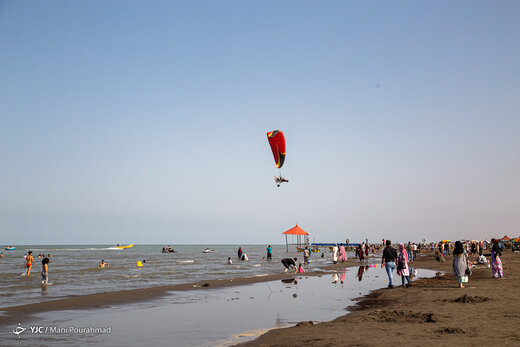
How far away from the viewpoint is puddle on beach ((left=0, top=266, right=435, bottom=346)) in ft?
32.6

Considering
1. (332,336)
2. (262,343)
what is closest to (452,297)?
(332,336)

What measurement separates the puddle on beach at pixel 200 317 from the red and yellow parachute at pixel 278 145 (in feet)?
54.3

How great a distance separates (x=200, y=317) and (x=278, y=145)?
23209 mm

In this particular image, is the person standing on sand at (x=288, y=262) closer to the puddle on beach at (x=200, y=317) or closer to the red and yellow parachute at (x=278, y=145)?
the red and yellow parachute at (x=278, y=145)

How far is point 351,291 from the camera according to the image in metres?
18.5

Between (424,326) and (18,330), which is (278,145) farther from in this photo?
(424,326)

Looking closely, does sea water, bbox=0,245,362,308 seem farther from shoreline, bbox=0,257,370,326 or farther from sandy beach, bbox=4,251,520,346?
sandy beach, bbox=4,251,520,346

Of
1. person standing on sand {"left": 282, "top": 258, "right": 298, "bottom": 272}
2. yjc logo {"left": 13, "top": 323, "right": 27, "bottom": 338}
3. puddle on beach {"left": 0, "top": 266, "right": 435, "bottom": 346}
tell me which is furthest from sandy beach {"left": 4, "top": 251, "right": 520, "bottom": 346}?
person standing on sand {"left": 282, "top": 258, "right": 298, "bottom": 272}

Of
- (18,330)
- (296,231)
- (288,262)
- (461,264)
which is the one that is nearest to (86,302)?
(18,330)

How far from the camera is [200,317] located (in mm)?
12820

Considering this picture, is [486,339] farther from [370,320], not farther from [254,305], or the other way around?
[254,305]

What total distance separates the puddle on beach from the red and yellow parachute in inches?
652

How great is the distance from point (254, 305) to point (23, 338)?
761 centimetres

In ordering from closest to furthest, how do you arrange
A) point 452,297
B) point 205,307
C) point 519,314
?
point 519,314, point 452,297, point 205,307
